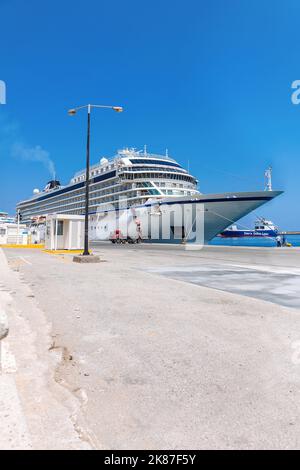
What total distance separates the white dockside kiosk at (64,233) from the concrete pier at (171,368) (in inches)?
803

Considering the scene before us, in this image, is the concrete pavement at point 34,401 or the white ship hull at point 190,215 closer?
the concrete pavement at point 34,401

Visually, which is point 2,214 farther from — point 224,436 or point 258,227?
point 224,436

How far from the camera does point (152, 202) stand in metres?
46.1

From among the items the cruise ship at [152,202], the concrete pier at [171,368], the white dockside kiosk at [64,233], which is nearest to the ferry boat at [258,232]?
the cruise ship at [152,202]

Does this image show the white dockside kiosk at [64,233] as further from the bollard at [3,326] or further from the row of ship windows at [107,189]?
the row of ship windows at [107,189]

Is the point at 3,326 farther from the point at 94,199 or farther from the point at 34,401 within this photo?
the point at 94,199

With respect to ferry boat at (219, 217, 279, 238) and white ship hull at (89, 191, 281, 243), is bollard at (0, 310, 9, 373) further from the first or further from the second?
ferry boat at (219, 217, 279, 238)

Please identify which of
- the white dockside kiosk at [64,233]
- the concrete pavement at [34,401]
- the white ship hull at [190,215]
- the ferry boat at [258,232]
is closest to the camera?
the concrete pavement at [34,401]

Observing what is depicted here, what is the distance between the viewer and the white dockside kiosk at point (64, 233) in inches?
1053

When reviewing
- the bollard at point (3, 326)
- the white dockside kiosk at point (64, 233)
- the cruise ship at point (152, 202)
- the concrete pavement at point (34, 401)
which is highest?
the cruise ship at point (152, 202)

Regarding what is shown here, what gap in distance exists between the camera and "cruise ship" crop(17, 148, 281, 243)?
40750 millimetres

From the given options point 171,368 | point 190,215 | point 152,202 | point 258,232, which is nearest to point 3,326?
point 171,368

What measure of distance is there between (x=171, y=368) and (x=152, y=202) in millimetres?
43159

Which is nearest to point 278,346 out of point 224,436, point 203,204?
point 224,436
